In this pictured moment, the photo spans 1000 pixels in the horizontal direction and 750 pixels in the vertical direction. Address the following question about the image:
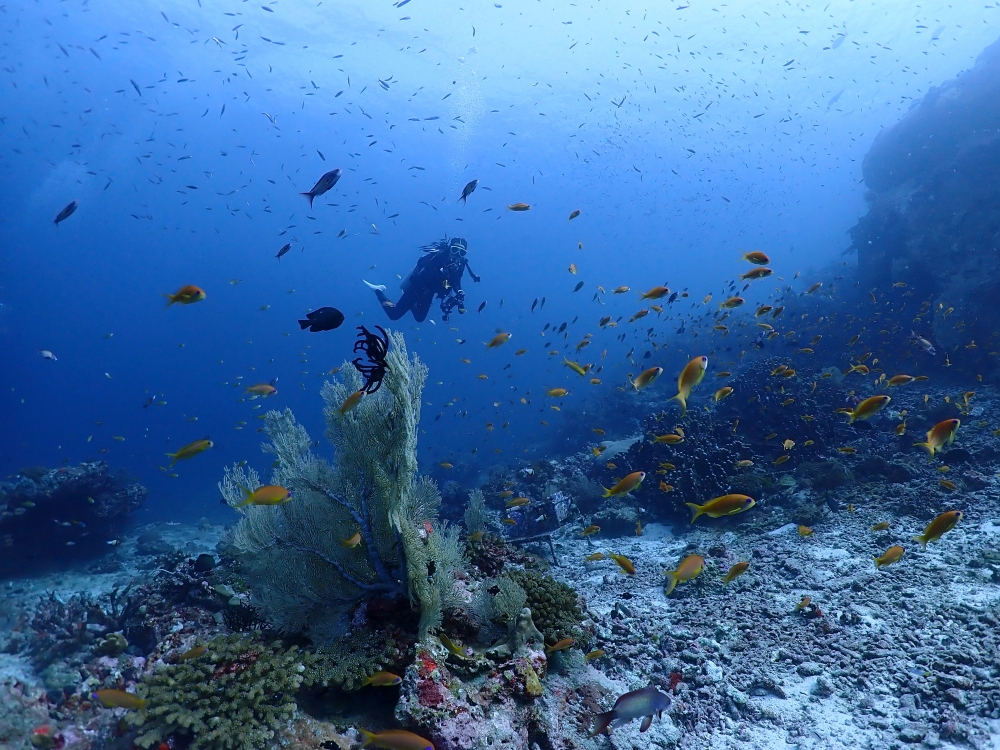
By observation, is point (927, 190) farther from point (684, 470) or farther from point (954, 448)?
point (684, 470)

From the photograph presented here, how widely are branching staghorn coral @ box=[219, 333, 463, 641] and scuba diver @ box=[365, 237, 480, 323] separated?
28.8 ft

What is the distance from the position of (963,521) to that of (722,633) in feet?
15.6

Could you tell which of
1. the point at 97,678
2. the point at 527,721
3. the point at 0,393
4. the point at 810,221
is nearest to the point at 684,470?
the point at 527,721

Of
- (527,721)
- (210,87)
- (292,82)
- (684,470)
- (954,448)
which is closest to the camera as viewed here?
(527,721)

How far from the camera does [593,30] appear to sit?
35438 mm

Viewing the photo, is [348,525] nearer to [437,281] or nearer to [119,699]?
[119,699]

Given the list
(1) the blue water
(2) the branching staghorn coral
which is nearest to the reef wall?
(1) the blue water

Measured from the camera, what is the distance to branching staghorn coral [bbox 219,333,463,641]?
13.3 ft

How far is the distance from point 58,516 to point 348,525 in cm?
1524

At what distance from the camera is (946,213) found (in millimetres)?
17719

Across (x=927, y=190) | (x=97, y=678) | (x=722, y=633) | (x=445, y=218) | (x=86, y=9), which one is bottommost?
(x=722, y=633)

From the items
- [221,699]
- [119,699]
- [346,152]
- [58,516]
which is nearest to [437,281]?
[221,699]

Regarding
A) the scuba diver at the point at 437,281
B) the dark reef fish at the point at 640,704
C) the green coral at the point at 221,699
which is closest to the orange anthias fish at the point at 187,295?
the green coral at the point at 221,699

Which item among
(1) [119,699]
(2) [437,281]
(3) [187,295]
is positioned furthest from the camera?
(2) [437,281]
